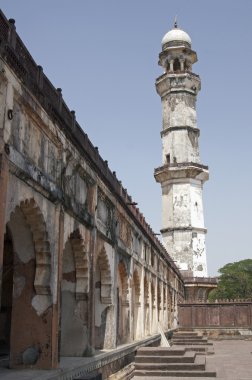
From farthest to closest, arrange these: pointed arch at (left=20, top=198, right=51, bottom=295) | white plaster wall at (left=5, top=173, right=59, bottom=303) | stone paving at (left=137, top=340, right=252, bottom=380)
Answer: stone paving at (left=137, top=340, right=252, bottom=380), pointed arch at (left=20, top=198, right=51, bottom=295), white plaster wall at (left=5, top=173, right=59, bottom=303)

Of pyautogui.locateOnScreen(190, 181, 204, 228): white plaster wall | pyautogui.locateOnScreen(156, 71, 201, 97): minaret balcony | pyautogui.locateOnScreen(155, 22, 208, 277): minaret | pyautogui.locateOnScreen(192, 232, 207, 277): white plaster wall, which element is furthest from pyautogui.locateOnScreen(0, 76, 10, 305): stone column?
pyautogui.locateOnScreen(156, 71, 201, 97): minaret balcony

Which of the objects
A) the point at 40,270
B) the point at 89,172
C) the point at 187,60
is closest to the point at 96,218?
the point at 89,172

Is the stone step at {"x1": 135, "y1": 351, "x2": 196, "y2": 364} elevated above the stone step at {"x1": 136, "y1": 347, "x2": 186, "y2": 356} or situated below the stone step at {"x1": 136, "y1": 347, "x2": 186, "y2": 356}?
below

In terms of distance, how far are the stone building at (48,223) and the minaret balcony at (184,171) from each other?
90.6 feet

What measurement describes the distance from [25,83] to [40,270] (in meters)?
3.39

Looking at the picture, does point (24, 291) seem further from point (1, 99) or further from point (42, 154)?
point (1, 99)

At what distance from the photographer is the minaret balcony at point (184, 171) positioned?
42625 millimetres

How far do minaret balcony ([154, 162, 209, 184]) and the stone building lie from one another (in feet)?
90.6

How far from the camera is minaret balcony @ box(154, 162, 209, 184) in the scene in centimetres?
A: 4262

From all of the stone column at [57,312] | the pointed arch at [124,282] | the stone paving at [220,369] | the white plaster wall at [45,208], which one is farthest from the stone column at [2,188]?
the pointed arch at [124,282]

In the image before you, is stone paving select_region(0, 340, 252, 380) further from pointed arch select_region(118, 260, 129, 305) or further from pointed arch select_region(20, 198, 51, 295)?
pointed arch select_region(118, 260, 129, 305)

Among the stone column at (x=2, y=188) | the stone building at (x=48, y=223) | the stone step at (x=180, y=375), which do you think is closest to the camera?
the stone column at (x=2, y=188)

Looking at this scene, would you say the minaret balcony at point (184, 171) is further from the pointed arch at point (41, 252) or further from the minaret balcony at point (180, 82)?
the pointed arch at point (41, 252)

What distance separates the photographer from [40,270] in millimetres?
8938
